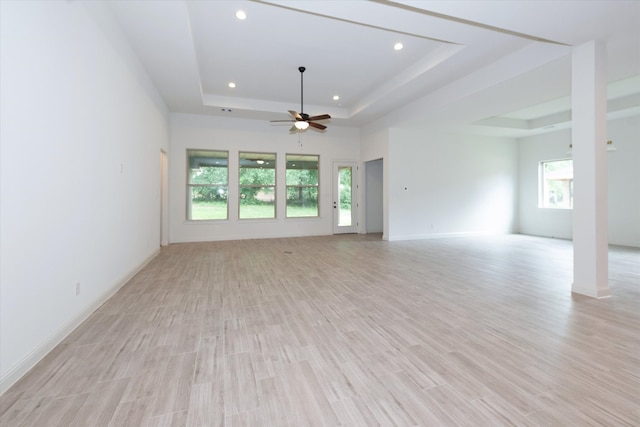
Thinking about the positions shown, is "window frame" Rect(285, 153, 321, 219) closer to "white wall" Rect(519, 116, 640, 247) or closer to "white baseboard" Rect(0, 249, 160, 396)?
"white baseboard" Rect(0, 249, 160, 396)

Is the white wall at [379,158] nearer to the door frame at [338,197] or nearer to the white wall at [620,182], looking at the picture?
the door frame at [338,197]

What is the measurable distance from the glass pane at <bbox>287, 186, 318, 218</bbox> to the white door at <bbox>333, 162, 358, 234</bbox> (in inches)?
26.2

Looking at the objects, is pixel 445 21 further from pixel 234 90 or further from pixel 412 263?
pixel 234 90

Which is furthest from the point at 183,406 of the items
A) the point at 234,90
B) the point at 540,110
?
the point at 540,110

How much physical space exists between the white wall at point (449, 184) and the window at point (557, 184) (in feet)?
2.44

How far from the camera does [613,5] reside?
2779 mm

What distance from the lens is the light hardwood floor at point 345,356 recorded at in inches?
59.9

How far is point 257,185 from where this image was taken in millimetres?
8297

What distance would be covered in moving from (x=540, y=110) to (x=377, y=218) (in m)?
5.04

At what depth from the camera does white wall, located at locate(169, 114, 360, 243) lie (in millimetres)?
7520

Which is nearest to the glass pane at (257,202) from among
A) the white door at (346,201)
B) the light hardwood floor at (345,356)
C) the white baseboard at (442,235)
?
the white door at (346,201)

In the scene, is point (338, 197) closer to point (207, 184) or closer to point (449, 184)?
point (449, 184)

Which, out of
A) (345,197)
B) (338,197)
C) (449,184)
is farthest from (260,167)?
(449,184)

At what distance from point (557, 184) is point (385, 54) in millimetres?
7198
